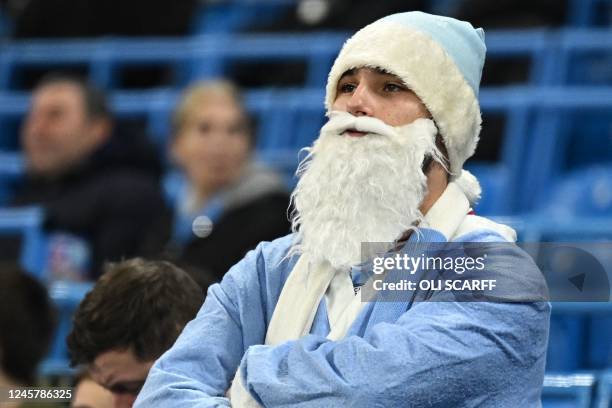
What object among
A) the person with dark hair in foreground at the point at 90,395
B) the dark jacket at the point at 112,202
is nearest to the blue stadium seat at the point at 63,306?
the dark jacket at the point at 112,202

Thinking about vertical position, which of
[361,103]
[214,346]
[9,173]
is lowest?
[9,173]

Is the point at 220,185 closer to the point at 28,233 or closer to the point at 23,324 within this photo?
the point at 28,233

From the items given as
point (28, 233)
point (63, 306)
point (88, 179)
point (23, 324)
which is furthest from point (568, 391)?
point (88, 179)

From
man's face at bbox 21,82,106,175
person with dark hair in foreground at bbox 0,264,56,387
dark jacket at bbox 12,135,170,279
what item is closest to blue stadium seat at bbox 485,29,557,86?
dark jacket at bbox 12,135,170,279

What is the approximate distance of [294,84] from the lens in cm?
684

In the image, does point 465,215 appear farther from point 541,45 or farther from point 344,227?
point 541,45

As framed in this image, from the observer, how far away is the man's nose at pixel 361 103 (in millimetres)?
2656

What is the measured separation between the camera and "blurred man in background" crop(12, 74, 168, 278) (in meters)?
5.48

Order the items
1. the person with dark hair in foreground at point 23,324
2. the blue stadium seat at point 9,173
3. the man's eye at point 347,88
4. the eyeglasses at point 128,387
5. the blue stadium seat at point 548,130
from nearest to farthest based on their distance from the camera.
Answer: the man's eye at point 347,88 < the eyeglasses at point 128,387 < the person with dark hair in foreground at point 23,324 < the blue stadium seat at point 548,130 < the blue stadium seat at point 9,173

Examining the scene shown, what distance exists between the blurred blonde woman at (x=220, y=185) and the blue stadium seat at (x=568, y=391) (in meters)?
1.82

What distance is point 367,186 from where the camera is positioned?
2.65 meters

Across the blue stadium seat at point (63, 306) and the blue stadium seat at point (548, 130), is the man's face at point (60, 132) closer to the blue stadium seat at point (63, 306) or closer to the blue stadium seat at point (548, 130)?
the blue stadium seat at point (63, 306)

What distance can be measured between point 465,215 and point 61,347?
2.54m

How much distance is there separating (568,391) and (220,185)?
2.37 meters
